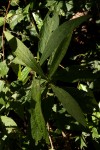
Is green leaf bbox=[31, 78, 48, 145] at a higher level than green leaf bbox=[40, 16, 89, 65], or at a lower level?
lower

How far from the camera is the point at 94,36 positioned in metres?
2.32

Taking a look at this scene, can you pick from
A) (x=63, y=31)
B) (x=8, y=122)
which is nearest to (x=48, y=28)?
(x=63, y=31)

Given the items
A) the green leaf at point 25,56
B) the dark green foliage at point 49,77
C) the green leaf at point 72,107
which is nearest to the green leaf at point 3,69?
the dark green foliage at point 49,77

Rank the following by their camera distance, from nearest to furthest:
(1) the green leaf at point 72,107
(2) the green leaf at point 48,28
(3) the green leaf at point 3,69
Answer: (1) the green leaf at point 72,107 < (2) the green leaf at point 48,28 < (3) the green leaf at point 3,69

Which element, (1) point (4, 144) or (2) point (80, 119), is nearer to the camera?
(2) point (80, 119)

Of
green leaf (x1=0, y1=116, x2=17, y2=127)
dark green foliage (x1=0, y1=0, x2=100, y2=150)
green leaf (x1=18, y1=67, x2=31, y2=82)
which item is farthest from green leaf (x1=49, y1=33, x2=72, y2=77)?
green leaf (x1=0, y1=116, x2=17, y2=127)

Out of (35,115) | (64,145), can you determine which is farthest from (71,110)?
(64,145)

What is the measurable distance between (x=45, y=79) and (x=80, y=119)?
25 centimetres

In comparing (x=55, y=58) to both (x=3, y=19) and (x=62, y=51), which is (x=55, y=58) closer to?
(x=62, y=51)

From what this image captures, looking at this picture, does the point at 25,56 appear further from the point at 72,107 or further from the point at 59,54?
the point at 72,107

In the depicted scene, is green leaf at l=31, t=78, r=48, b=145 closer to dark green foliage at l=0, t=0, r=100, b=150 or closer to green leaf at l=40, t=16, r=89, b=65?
dark green foliage at l=0, t=0, r=100, b=150

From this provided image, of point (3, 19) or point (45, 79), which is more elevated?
point (3, 19)

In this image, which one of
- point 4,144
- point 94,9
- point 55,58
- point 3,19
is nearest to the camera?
point 55,58

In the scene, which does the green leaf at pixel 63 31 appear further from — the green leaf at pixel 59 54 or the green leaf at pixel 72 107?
the green leaf at pixel 72 107
